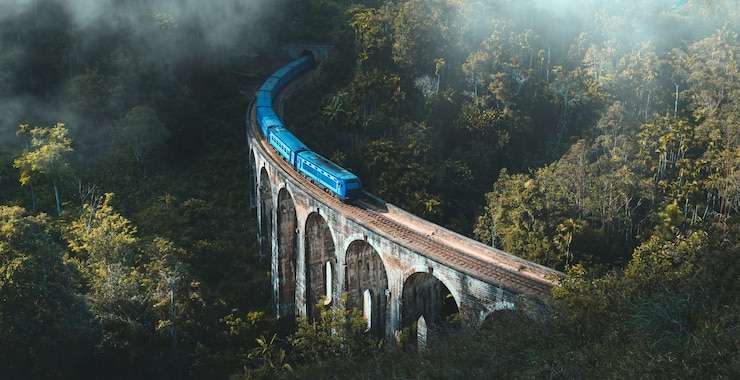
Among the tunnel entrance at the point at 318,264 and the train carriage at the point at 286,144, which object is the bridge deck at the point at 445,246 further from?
the tunnel entrance at the point at 318,264

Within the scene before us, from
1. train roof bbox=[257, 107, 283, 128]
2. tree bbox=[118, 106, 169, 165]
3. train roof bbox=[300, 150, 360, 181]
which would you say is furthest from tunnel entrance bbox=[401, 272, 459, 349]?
tree bbox=[118, 106, 169, 165]

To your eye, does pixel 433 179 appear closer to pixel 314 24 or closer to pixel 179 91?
pixel 179 91

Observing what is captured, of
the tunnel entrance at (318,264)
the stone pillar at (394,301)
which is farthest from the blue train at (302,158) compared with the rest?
the stone pillar at (394,301)

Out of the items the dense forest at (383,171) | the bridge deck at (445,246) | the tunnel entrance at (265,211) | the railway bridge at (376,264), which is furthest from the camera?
the tunnel entrance at (265,211)

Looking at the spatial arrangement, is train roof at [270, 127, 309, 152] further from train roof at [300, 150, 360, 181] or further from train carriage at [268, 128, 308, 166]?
train roof at [300, 150, 360, 181]

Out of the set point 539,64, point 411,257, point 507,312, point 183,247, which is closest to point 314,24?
point 539,64

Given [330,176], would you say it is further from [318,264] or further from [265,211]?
[265,211]
